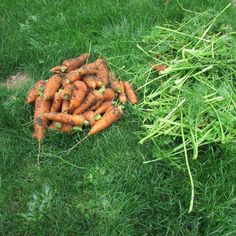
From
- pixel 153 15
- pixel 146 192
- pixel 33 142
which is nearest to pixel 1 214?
pixel 33 142

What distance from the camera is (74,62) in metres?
3.71

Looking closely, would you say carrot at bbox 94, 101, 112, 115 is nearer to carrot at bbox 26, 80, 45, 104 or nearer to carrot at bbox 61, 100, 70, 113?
carrot at bbox 61, 100, 70, 113

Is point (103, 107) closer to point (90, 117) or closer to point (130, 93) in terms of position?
point (90, 117)

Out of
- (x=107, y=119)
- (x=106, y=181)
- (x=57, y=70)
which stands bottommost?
(x=106, y=181)

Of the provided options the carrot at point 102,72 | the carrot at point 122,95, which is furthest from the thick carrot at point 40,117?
the carrot at point 122,95

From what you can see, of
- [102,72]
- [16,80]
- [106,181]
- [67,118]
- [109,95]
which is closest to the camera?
[106,181]

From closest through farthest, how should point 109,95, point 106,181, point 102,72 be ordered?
point 106,181 < point 109,95 < point 102,72

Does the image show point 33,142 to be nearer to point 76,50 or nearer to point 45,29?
point 76,50

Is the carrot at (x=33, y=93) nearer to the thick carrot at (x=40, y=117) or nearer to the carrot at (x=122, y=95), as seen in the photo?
the thick carrot at (x=40, y=117)

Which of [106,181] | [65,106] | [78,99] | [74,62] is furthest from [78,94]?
[106,181]

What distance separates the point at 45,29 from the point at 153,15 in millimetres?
1145

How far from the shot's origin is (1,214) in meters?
2.85

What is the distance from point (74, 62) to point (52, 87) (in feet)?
1.25

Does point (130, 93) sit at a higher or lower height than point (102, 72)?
lower
